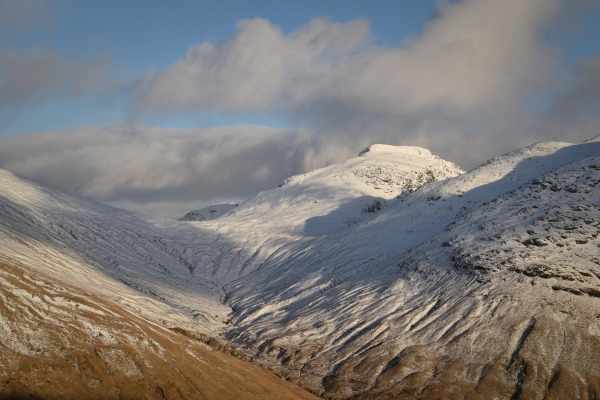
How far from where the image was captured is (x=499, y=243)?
69562 millimetres

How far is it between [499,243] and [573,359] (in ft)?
82.2

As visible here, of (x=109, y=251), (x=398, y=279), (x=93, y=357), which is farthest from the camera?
(x=109, y=251)

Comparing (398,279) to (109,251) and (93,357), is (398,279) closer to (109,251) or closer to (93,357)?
(93,357)

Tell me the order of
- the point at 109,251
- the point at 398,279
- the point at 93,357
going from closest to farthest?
the point at 93,357, the point at 398,279, the point at 109,251

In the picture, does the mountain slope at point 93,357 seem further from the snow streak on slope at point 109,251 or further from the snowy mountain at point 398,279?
the snow streak on slope at point 109,251

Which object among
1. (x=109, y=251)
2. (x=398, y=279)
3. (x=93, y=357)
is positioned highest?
(x=109, y=251)

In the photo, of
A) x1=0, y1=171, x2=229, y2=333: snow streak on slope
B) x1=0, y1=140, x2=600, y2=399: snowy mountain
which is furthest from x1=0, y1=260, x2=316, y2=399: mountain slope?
x1=0, y1=171, x2=229, y2=333: snow streak on slope

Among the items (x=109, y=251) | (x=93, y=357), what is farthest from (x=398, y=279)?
(x=109, y=251)

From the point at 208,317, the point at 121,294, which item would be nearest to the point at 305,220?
the point at 208,317

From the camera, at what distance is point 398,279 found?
75.4m

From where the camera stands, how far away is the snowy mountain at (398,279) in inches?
1999

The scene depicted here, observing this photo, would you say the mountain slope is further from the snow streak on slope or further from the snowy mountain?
the snow streak on slope

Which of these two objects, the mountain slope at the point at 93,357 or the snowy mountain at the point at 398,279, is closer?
the mountain slope at the point at 93,357

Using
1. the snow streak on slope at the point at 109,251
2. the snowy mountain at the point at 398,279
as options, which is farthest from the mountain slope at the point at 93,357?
the snow streak on slope at the point at 109,251
